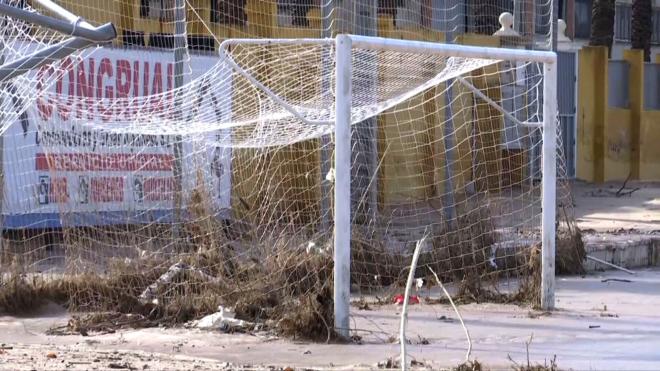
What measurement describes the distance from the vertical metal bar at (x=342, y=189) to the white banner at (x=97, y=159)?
221 cm

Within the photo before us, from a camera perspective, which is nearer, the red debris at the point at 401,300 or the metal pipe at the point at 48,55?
the metal pipe at the point at 48,55

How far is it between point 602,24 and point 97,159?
71.5 ft

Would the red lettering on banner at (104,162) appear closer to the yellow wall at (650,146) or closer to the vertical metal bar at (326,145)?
the vertical metal bar at (326,145)

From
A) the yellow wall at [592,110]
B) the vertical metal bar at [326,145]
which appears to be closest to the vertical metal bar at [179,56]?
the vertical metal bar at [326,145]

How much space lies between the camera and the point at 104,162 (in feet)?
41.7

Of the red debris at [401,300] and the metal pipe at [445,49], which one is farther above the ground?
the metal pipe at [445,49]

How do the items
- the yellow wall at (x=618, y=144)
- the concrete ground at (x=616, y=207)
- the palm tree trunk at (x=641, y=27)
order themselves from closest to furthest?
the concrete ground at (x=616, y=207), the yellow wall at (x=618, y=144), the palm tree trunk at (x=641, y=27)

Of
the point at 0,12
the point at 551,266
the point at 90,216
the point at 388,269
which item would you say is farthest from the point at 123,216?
the point at 0,12

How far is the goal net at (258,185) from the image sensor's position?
9.64m

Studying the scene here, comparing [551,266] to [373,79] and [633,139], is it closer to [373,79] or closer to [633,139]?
[373,79]

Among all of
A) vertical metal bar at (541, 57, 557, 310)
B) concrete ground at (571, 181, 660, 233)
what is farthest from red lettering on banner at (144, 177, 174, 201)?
concrete ground at (571, 181, 660, 233)

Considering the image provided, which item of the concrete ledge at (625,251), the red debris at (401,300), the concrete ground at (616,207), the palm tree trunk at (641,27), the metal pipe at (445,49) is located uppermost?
the palm tree trunk at (641,27)

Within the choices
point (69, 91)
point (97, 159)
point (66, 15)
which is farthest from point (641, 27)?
point (66, 15)

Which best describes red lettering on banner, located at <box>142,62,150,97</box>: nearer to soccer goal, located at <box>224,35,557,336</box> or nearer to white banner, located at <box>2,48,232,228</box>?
white banner, located at <box>2,48,232,228</box>
